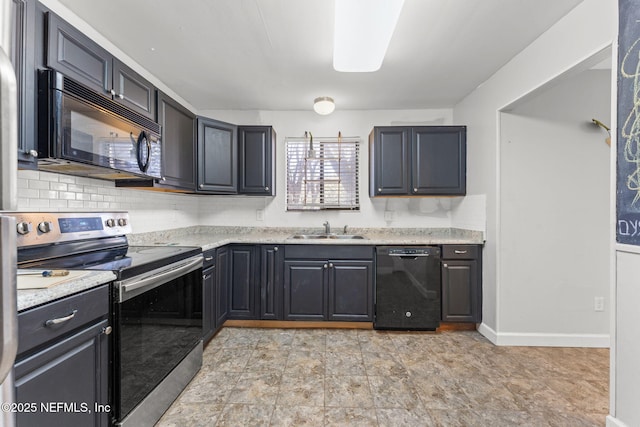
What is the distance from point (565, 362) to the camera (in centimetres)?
219

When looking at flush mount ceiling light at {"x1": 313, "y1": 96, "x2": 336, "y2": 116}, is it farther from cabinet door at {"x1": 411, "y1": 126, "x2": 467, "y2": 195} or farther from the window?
cabinet door at {"x1": 411, "y1": 126, "x2": 467, "y2": 195}

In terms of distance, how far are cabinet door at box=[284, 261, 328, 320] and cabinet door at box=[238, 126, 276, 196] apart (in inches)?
36.1

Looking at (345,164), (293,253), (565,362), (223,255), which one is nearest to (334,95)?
(345,164)

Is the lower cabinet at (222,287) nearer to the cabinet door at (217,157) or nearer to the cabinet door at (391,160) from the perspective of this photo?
the cabinet door at (217,157)

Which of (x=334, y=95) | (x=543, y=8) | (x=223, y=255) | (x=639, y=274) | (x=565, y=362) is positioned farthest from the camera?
(x=334, y=95)

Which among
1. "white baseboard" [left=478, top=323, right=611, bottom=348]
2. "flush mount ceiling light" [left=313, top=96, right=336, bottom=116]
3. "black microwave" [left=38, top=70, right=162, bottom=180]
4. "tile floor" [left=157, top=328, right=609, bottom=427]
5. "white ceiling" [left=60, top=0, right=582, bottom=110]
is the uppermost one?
"white ceiling" [left=60, top=0, right=582, bottom=110]

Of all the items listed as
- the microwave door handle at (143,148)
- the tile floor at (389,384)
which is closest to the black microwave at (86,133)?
the microwave door handle at (143,148)

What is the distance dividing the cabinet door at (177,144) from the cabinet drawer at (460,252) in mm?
2537

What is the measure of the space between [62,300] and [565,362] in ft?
10.5

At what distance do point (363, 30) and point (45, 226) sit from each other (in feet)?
6.68

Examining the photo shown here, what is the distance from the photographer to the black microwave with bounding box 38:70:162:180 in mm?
1284

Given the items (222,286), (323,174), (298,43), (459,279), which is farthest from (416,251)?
(298,43)

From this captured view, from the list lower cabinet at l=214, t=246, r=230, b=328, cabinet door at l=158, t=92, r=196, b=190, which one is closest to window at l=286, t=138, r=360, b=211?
lower cabinet at l=214, t=246, r=230, b=328

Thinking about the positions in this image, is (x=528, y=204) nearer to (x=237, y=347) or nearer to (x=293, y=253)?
(x=293, y=253)
